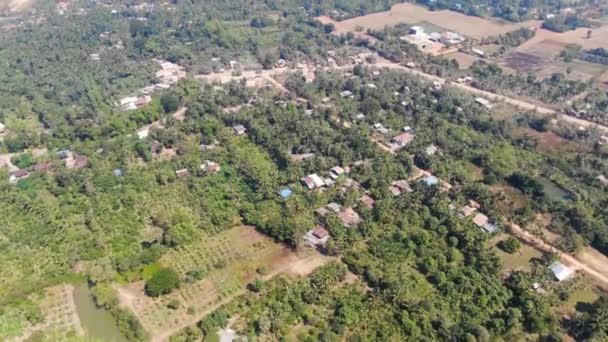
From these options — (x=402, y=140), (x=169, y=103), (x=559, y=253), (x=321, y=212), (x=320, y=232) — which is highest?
(x=169, y=103)

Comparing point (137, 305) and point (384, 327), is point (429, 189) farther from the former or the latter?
point (137, 305)

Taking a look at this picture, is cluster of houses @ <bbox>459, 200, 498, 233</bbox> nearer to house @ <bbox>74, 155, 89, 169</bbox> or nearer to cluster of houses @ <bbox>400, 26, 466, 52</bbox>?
house @ <bbox>74, 155, 89, 169</bbox>

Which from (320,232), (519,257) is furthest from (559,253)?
(320,232)

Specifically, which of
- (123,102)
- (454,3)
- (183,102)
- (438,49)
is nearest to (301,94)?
(183,102)

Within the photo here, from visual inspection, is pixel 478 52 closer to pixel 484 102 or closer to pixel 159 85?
pixel 484 102

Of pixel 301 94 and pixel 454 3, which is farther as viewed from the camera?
pixel 454 3

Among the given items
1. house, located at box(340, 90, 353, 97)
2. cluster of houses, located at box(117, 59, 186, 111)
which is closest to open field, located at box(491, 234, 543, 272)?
house, located at box(340, 90, 353, 97)

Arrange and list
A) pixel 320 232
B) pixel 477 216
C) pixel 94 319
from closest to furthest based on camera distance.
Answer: pixel 94 319
pixel 320 232
pixel 477 216
